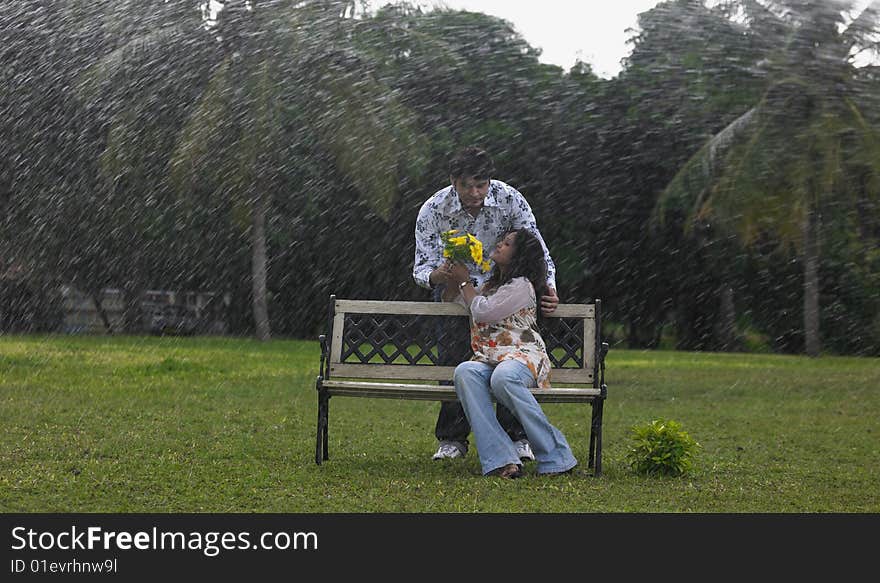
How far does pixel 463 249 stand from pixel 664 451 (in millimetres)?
1388

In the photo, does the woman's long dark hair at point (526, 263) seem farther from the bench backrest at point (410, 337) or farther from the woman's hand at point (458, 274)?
the bench backrest at point (410, 337)

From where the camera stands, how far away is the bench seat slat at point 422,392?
5.95 meters

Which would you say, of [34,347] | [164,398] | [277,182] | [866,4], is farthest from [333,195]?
[164,398]

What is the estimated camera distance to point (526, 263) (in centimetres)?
609

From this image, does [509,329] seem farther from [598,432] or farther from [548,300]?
[598,432]

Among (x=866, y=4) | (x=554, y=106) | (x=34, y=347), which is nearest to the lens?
(x=34, y=347)

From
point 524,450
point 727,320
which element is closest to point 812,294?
point 727,320


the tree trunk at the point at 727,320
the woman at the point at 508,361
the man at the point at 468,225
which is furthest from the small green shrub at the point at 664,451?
the tree trunk at the point at 727,320

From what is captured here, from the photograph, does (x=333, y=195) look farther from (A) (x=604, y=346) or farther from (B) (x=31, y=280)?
(A) (x=604, y=346)

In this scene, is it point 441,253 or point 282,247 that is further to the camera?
point 282,247

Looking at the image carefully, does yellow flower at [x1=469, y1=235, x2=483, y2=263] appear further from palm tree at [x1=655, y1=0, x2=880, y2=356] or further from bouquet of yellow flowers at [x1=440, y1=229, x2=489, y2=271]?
palm tree at [x1=655, y1=0, x2=880, y2=356]

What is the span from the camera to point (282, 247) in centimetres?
2439

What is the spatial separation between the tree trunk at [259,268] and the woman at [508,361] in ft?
55.9
